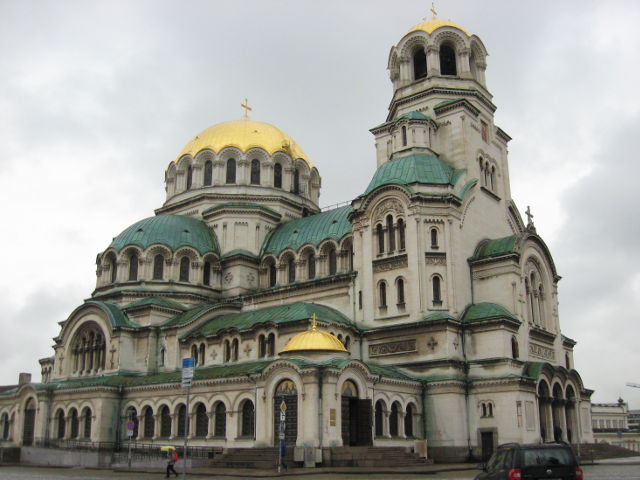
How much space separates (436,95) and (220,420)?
25.1 m

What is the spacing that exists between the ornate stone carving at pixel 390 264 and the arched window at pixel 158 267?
1743 centimetres

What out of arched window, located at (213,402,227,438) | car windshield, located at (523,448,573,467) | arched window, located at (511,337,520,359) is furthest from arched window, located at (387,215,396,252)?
car windshield, located at (523,448,573,467)

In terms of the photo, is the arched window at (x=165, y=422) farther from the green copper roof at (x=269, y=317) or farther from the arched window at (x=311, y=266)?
the arched window at (x=311, y=266)

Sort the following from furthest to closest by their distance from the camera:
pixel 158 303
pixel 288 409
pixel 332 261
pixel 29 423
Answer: pixel 158 303 < pixel 332 261 < pixel 29 423 < pixel 288 409

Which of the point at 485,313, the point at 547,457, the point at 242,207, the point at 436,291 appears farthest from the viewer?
the point at 242,207

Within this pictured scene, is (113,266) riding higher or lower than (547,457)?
higher

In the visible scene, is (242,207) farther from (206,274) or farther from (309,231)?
(309,231)

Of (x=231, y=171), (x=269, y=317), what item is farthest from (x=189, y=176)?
(x=269, y=317)

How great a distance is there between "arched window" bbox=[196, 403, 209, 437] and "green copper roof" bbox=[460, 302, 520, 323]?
1526cm

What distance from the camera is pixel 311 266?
49.5 meters

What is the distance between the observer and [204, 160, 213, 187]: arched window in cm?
5812

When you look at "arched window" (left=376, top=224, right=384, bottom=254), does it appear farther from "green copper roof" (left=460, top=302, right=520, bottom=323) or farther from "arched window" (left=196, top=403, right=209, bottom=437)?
"arched window" (left=196, top=403, right=209, bottom=437)

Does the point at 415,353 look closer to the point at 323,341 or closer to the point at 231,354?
the point at 323,341

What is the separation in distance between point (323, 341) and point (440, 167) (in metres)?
14.3
